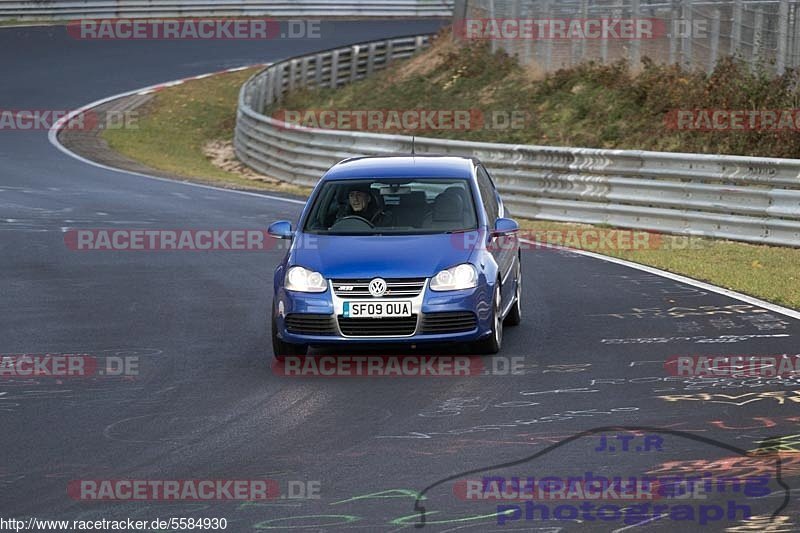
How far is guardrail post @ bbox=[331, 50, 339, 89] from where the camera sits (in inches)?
1614

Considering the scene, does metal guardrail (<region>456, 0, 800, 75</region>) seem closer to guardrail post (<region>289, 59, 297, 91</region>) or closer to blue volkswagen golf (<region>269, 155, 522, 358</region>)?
guardrail post (<region>289, 59, 297, 91</region>)

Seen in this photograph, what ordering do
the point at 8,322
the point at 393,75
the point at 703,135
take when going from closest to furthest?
the point at 8,322 < the point at 703,135 < the point at 393,75

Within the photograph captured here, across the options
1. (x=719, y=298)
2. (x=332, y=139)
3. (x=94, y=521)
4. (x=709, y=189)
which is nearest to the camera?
(x=94, y=521)

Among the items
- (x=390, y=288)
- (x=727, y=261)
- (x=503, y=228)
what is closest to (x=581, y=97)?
(x=727, y=261)

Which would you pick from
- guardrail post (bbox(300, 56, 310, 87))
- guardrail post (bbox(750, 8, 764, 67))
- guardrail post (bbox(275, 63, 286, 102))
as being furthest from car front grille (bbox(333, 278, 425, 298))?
guardrail post (bbox(300, 56, 310, 87))

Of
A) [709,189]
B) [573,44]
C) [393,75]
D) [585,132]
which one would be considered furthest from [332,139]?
[393,75]

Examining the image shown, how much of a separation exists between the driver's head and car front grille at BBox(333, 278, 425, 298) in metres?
1.35

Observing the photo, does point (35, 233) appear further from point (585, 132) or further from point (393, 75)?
point (393, 75)

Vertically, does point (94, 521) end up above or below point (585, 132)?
above

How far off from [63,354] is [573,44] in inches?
882

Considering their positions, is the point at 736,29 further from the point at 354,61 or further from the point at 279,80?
the point at 354,61

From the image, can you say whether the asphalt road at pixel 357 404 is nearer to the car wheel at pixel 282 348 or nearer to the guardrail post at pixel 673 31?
the car wheel at pixel 282 348

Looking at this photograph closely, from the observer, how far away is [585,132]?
2898 centimetres

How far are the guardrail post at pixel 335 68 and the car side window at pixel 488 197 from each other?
2804cm
